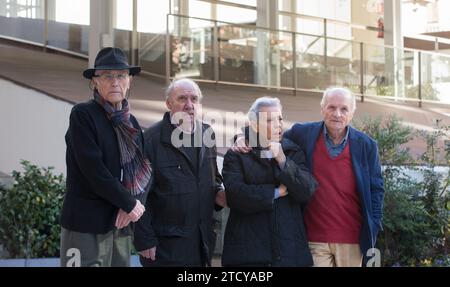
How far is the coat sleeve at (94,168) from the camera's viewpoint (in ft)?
12.5

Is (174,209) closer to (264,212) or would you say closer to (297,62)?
(264,212)

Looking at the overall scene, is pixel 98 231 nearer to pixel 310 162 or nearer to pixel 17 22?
pixel 310 162

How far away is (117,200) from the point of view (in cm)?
384

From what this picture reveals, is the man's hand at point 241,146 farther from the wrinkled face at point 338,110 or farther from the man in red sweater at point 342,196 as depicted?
the wrinkled face at point 338,110

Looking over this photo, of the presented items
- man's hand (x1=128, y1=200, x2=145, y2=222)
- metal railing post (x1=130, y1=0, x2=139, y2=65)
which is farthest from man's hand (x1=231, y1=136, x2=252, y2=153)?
metal railing post (x1=130, y1=0, x2=139, y2=65)

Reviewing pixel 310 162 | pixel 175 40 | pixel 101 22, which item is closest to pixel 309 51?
pixel 175 40

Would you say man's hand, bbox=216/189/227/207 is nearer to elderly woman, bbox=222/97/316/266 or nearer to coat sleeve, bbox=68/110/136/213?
elderly woman, bbox=222/97/316/266

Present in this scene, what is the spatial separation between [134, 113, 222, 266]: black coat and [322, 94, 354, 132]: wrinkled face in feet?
2.34

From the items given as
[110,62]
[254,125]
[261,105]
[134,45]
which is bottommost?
[254,125]

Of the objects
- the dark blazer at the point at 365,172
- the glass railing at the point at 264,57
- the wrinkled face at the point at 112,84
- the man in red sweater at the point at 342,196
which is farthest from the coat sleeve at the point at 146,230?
the glass railing at the point at 264,57

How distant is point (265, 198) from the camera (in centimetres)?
412

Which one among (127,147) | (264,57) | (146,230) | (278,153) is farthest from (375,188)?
(264,57)

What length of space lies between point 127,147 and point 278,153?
0.79 metres

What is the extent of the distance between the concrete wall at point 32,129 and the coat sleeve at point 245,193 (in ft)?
15.1
